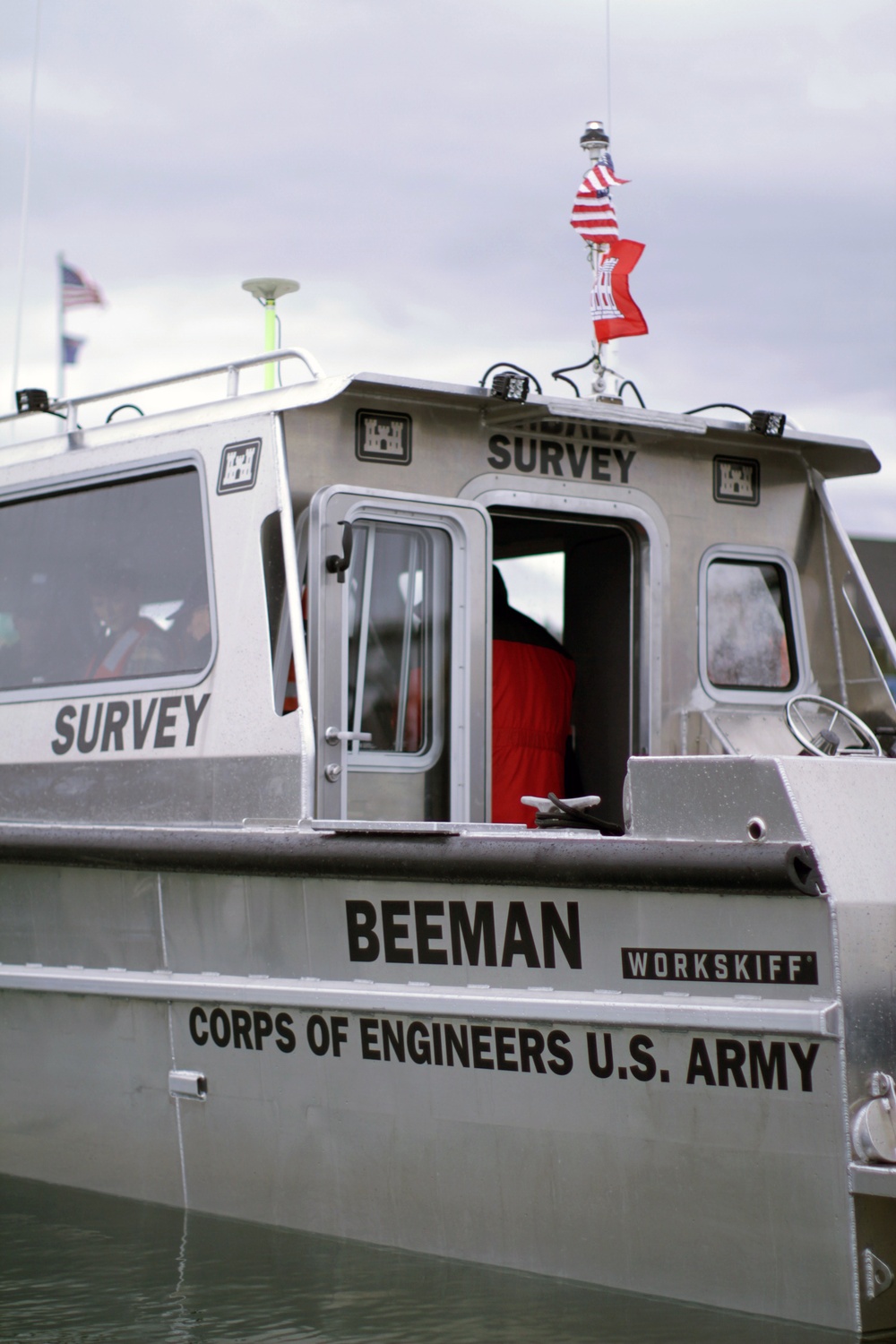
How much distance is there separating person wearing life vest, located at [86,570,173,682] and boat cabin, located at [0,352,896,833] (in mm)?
11

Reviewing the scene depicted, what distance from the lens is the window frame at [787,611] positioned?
18.5ft

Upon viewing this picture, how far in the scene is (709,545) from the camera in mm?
5684

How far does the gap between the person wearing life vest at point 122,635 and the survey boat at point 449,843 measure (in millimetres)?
12

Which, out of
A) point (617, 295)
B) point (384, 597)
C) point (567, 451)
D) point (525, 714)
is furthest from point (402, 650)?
point (617, 295)

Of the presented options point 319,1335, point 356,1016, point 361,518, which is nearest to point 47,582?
point 361,518

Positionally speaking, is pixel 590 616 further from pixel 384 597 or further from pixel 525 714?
pixel 384 597

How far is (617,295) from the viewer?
5637mm

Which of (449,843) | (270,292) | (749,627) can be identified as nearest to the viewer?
(449,843)

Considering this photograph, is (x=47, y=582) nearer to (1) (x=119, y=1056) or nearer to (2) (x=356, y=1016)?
(1) (x=119, y=1056)

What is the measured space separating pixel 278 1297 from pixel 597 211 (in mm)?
3601

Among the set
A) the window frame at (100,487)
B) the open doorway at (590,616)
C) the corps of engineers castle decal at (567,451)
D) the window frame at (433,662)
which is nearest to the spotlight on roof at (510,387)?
the corps of engineers castle decal at (567,451)

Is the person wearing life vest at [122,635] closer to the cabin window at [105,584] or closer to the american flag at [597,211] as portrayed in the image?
the cabin window at [105,584]

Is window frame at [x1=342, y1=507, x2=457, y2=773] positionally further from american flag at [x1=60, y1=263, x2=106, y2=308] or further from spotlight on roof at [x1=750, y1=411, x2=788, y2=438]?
american flag at [x1=60, y1=263, x2=106, y2=308]

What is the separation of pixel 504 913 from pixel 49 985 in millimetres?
1740
